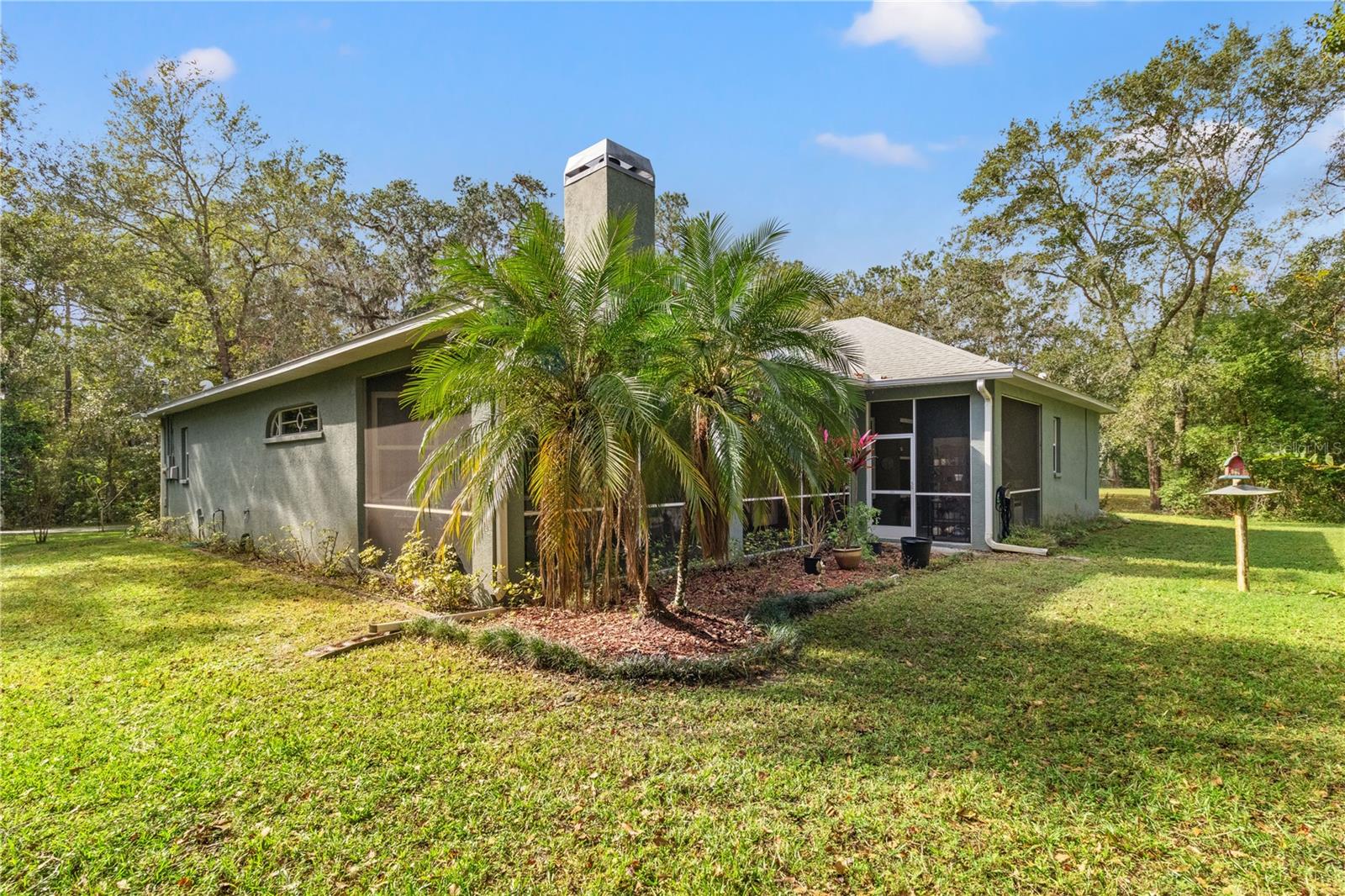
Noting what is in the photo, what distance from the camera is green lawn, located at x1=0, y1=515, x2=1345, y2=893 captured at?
2.44m

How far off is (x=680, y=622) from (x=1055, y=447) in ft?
37.7

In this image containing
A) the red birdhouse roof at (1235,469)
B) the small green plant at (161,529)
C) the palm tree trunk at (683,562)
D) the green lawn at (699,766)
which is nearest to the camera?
the green lawn at (699,766)

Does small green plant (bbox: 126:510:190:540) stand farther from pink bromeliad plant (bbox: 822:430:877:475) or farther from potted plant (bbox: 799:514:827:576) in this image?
pink bromeliad plant (bbox: 822:430:877:475)

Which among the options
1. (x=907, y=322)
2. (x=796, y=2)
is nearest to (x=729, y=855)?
(x=796, y=2)

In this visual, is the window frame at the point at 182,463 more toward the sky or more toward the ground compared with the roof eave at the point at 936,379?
more toward the ground

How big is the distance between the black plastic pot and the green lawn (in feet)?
9.06

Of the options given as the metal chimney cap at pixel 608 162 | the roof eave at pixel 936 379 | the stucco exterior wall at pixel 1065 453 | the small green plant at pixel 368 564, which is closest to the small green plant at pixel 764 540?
the roof eave at pixel 936 379

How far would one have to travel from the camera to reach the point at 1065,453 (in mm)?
13750

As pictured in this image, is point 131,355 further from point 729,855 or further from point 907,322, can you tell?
point 907,322

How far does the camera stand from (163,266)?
17.9 meters

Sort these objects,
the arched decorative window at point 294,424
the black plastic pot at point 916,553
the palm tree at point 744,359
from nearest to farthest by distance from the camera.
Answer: the palm tree at point 744,359, the black plastic pot at point 916,553, the arched decorative window at point 294,424

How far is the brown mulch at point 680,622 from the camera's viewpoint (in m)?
4.89

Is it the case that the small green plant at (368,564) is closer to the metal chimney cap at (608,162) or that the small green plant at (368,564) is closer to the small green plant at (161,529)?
the metal chimney cap at (608,162)

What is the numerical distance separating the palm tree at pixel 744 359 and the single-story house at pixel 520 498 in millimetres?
590
